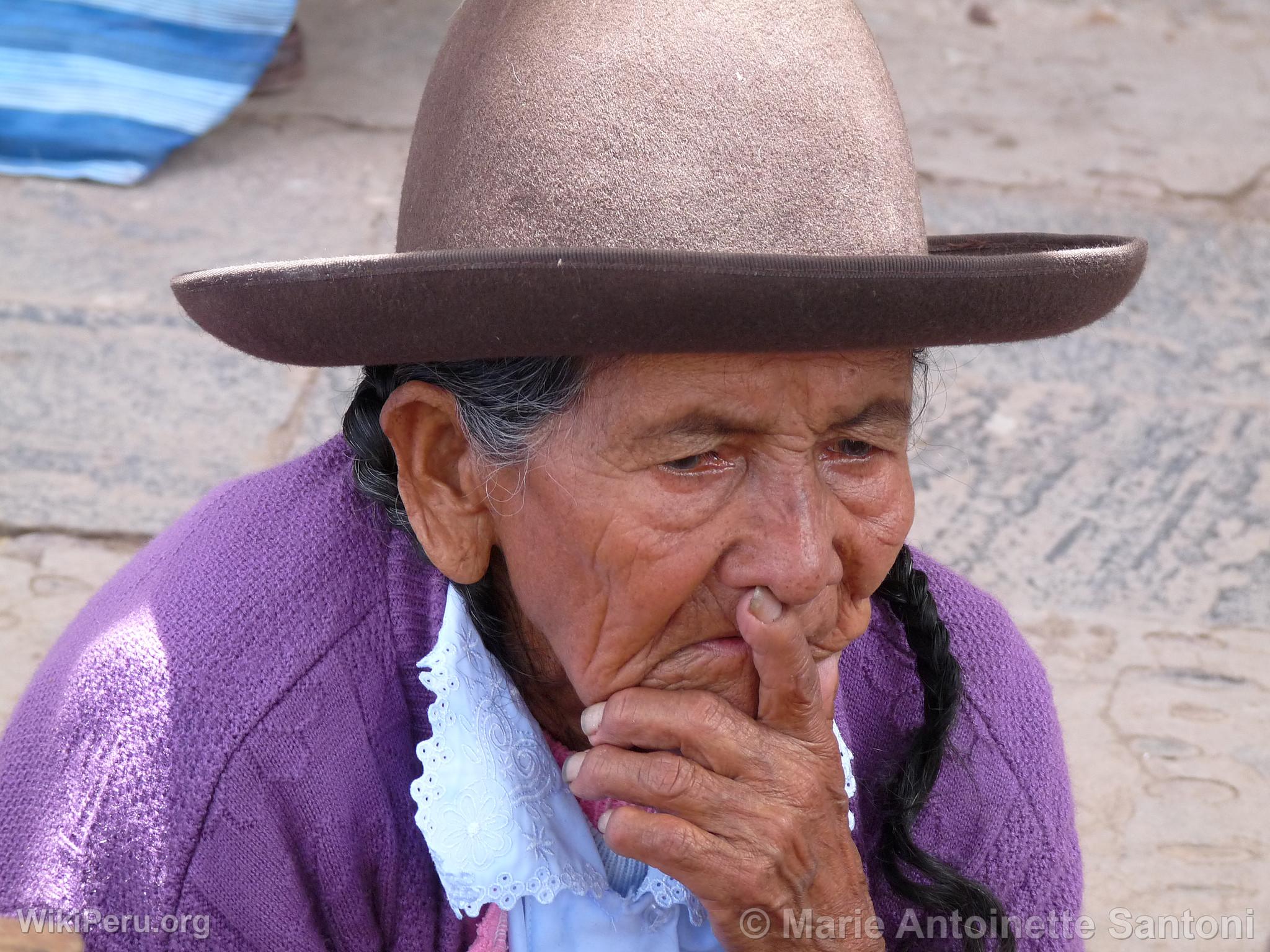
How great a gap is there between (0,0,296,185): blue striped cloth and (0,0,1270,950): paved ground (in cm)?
17

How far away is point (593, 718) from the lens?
184 cm

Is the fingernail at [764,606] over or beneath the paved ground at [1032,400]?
over

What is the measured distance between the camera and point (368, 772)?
1961 millimetres

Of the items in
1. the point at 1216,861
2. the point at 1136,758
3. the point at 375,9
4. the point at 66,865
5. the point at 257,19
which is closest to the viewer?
the point at 66,865

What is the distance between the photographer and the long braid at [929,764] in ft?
6.77

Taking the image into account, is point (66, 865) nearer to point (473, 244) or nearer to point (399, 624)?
point (399, 624)

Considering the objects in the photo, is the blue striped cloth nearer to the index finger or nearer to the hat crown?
the hat crown

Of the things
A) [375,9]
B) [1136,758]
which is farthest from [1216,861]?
[375,9]

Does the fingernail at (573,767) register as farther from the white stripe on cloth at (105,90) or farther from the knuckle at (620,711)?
the white stripe on cloth at (105,90)

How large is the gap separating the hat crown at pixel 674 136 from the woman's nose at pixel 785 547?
31cm

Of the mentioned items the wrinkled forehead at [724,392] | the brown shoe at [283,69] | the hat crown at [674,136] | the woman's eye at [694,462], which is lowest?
the brown shoe at [283,69]

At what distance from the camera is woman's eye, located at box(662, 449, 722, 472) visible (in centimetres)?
172

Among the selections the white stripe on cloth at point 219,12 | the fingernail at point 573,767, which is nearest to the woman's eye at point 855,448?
the fingernail at point 573,767

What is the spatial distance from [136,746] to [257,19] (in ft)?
14.6
